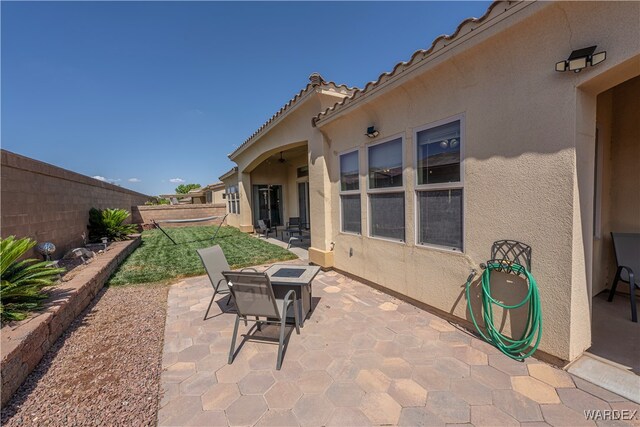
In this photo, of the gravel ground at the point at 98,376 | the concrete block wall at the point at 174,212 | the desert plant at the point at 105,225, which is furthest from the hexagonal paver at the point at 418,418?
the concrete block wall at the point at 174,212

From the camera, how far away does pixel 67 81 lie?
8.61 meters

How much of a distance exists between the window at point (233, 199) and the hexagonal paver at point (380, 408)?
1277cm

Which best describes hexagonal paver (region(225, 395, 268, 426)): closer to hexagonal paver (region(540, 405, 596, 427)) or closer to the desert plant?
hexagonal paver (region(540, 405, 596, 427))

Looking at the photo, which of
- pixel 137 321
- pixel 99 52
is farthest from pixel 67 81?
pixel 137 321

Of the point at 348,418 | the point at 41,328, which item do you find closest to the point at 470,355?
the point at 348,418

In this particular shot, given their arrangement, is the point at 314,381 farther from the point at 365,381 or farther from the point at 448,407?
the point at 448,407

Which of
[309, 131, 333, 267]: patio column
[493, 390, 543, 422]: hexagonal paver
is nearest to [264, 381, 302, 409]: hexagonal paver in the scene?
[493, 390, 543, 422]: hexagonal paver

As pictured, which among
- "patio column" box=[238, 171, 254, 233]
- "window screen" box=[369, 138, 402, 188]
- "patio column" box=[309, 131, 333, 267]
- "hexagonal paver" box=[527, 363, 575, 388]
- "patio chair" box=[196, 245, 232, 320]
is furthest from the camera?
"patio column" box=[238, 171, 254, 233]

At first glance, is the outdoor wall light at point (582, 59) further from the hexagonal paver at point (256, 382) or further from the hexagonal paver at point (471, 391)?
the hexagonal paver at point (256, 382)

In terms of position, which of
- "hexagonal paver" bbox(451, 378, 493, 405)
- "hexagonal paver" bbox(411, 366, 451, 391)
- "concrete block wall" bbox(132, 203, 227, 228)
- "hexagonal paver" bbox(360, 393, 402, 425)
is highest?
"concrete block wall" bbox(132, 203, 227, 228)

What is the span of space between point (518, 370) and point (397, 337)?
117cm

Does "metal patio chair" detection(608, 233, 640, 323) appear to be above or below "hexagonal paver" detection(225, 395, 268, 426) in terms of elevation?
→ above

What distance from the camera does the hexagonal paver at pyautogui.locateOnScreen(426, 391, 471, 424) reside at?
188 cm

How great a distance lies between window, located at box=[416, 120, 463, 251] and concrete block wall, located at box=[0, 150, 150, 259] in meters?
6.55
